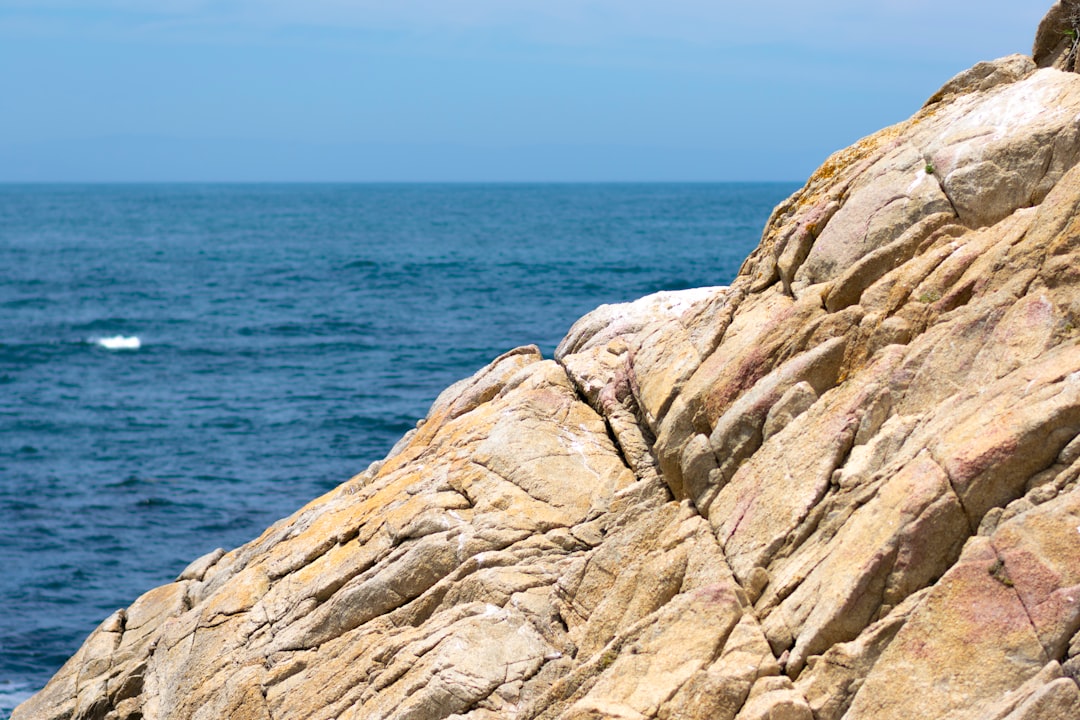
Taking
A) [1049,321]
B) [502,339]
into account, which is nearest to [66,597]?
→ [1049,321]

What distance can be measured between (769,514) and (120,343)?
228 feet

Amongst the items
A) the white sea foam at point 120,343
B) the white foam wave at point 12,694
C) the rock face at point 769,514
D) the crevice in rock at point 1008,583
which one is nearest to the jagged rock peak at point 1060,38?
the rock face at point 769,514

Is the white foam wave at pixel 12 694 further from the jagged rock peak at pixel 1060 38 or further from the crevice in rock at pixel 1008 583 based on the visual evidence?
the jagged rock peak at pixel 1060 38

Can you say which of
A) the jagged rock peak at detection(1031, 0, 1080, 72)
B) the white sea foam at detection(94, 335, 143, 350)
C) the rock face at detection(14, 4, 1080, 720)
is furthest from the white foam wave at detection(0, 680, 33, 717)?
the white sea foam at detection(94, 335, 143, 350)

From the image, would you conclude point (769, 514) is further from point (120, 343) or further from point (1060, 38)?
point (120, 343)

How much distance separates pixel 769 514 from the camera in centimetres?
1530

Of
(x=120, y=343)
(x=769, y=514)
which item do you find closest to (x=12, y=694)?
(x=769, y=514)

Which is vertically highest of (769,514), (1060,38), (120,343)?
(120,343)

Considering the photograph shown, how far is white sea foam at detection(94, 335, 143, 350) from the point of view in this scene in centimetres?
7597

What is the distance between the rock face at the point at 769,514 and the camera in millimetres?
13055

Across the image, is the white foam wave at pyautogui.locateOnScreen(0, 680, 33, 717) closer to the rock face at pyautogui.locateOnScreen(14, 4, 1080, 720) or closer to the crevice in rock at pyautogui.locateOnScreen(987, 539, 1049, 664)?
the rock face at pyautogui.locateOnScreen(14, 4, 1080, 720)

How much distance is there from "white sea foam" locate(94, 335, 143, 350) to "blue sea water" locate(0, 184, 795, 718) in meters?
0.19

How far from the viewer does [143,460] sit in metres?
48.0

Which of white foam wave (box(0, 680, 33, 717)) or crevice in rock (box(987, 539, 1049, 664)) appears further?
white foam wave (box(0, 680, 33, 717))
